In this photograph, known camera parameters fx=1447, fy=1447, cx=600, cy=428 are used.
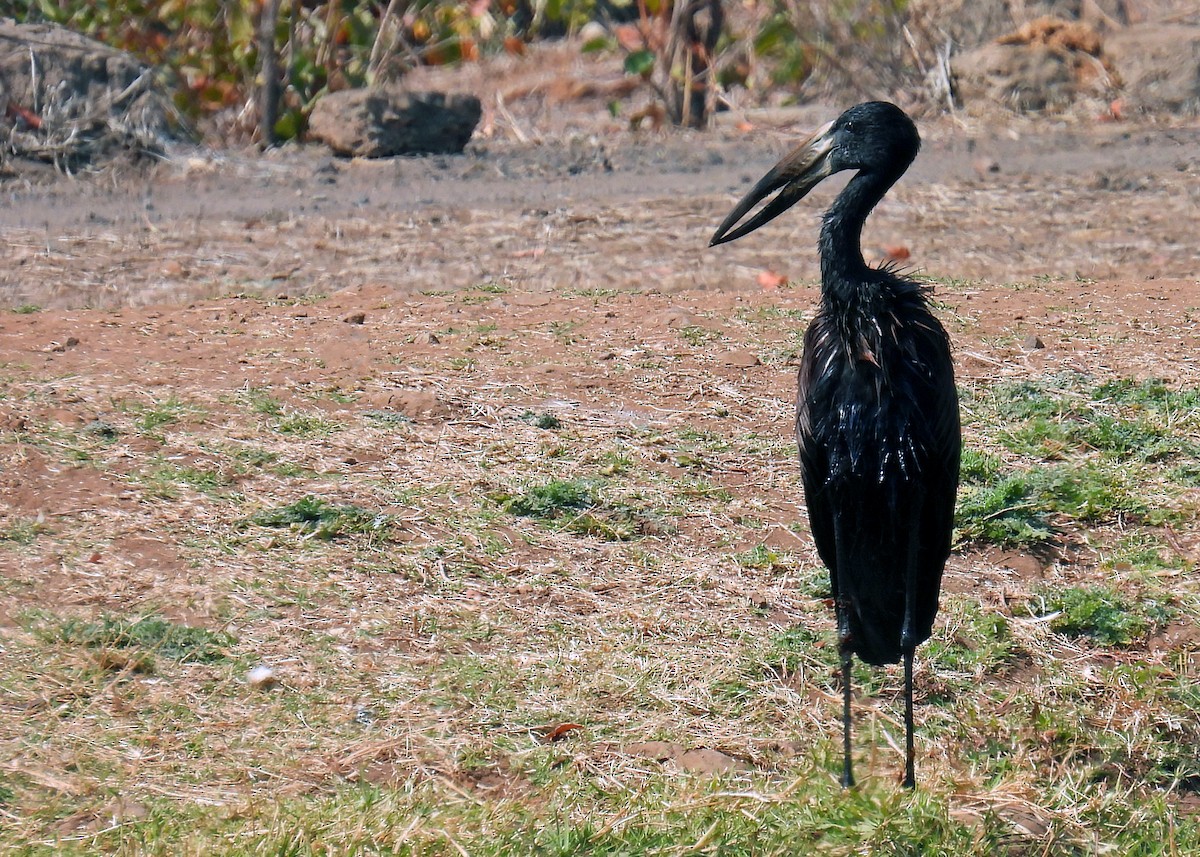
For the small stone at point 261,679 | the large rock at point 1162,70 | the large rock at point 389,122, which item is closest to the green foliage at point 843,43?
the large rock at point 1162,70

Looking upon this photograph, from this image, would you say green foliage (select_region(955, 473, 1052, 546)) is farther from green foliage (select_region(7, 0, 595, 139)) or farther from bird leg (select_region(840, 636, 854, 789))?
green foliage (select_region(7, 0, 595, 139))

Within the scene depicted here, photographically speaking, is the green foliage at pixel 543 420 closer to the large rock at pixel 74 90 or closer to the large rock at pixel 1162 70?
the large rock at pixel 74 90

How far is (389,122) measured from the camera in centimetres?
1194

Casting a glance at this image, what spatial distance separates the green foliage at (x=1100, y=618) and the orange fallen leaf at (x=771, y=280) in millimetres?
3890

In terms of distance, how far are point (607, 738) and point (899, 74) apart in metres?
11.7

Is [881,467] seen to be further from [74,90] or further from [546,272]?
[74,90]

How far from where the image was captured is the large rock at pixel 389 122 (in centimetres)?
1191

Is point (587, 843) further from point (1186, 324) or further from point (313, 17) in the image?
point (313, 17)

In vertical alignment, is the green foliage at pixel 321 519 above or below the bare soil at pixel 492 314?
below

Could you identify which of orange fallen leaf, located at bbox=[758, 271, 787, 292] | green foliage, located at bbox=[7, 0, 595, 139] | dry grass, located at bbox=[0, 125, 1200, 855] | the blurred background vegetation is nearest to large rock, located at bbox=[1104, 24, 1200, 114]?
the blurred background vegetation

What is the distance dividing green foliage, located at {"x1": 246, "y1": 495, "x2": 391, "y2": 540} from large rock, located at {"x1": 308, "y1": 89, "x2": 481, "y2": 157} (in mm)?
7335

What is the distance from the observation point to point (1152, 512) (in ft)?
17.6

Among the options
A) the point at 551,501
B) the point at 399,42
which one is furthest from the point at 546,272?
the point at 399,42

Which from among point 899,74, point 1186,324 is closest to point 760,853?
point 1186,324
